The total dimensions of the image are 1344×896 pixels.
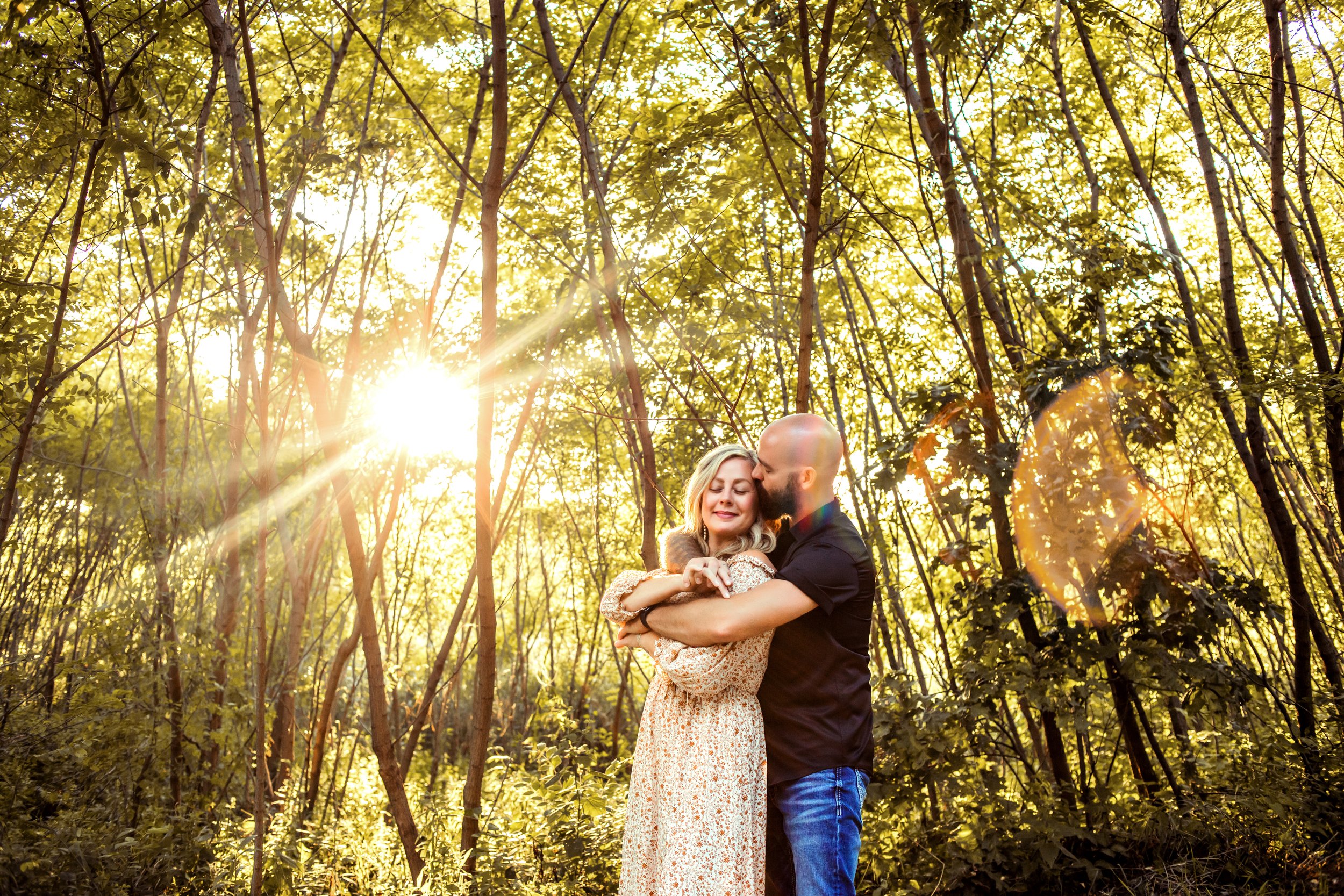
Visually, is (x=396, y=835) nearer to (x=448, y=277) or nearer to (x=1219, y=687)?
(x=448, y=277)

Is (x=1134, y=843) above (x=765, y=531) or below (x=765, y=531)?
below

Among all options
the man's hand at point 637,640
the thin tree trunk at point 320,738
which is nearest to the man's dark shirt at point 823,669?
the man's hand at point 637,640

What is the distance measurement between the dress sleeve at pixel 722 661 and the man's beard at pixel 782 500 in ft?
0.67

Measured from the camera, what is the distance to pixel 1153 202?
12.5 feet

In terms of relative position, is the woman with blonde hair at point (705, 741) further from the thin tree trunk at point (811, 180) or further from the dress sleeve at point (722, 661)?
the thin tree trunk at point (811, 180)

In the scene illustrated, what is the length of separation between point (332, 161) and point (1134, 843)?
3.86 meters

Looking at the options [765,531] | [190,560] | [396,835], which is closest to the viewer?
[765,531]

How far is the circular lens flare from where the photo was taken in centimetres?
463

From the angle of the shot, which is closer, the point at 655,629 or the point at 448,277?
the point at 655,629

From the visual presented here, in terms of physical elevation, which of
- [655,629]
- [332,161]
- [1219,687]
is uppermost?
[332,161]

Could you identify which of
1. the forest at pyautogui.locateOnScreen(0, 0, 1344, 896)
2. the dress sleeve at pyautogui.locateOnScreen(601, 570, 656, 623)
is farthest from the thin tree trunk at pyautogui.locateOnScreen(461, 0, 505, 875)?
the dress sleeve at pyautogui.locateOnScreen(601, 570, 656, 623)

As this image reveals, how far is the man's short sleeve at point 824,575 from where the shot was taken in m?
1.67

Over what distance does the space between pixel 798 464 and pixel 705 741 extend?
613 mm

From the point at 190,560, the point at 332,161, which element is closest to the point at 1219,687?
the point at 332,161
